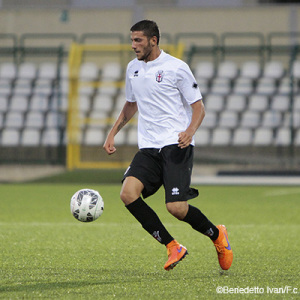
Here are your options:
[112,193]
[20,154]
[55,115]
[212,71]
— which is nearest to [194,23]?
[212,71]

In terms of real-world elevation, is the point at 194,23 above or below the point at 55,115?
above

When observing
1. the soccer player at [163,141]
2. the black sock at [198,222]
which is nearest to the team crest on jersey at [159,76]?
the soccer player at [163,141]

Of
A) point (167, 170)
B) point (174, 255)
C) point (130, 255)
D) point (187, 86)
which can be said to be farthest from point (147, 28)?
point (130, 255)

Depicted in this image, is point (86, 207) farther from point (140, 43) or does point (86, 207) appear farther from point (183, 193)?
point (140, 43)

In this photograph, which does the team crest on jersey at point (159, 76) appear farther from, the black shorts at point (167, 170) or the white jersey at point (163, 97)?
A: the black shorts at point (167, 170)

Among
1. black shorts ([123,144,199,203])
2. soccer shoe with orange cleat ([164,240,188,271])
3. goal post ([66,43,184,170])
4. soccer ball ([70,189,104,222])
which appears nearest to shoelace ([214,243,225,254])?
soccer shoe with orange cleat ([164,240,188,271])

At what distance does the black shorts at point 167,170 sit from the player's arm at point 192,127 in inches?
5.7

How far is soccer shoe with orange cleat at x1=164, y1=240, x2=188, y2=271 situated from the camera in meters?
5.63

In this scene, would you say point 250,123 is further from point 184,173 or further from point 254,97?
point 184,173

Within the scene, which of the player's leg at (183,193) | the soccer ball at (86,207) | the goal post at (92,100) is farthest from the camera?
the goal post at (92,100)

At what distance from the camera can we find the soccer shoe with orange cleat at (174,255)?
563 cm

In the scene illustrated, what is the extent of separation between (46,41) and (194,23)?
4.37 meters

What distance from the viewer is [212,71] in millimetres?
20922

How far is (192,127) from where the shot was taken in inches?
226
